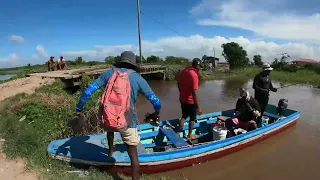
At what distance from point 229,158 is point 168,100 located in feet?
28.0

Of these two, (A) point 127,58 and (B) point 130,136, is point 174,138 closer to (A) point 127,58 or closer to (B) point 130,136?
(B) point 130,136

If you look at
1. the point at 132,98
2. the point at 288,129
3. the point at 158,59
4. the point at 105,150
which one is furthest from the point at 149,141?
the point at 158,59

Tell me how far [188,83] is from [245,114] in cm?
190

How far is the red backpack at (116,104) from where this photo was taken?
11.2 ft

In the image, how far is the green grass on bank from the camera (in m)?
4.33

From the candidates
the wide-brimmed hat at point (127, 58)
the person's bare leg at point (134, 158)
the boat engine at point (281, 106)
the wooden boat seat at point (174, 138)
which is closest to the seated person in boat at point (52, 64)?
the wooden boat seat at point (174, 138)

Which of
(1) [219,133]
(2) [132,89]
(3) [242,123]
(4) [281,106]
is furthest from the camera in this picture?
(4) [281,106]

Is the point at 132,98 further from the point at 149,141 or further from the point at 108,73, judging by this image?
the point at 149,141

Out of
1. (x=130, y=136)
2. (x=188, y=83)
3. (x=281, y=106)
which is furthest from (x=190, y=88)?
(x=281, y=106)

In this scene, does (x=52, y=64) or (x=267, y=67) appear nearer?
(x=267, y=67)

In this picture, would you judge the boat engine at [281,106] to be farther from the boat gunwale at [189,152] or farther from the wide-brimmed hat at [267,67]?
the wide-brimmed hat at [267,67]

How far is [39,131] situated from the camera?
5.72 m

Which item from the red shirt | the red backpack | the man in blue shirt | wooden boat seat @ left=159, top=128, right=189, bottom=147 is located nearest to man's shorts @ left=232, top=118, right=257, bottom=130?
the red shirt

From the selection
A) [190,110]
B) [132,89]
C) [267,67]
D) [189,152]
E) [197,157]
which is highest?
[267,67]
